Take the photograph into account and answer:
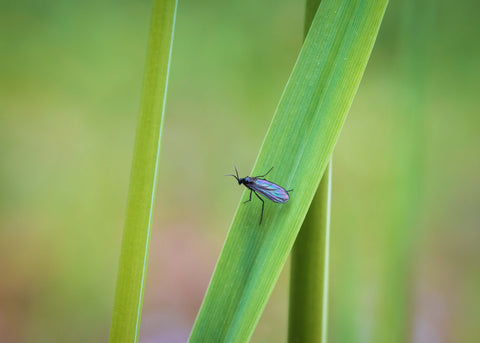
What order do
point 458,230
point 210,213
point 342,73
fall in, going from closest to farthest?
point 342,73, point 458,230, point 210,213

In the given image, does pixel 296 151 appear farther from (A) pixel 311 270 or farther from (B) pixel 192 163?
(B) pixel 192 163

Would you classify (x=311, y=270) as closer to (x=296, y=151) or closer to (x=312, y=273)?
(x=312, y=273)

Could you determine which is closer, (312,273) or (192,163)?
(312,273)

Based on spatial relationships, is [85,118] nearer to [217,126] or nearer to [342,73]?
[217,126]

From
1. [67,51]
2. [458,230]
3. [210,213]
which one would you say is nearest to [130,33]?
[67,51]

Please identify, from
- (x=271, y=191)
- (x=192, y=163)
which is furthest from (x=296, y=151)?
(x=192, y=163)

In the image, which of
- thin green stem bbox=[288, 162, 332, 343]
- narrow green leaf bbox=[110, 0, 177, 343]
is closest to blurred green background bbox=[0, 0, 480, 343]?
thin green stem bbox=[288, 162, 332, 343]

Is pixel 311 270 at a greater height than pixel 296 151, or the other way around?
pixel 296 151
